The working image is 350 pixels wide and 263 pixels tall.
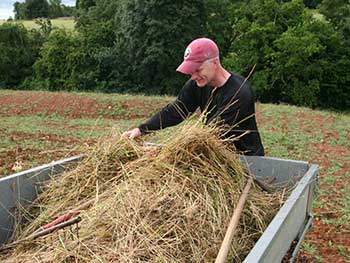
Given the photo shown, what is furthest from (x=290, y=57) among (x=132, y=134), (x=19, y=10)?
(x=19, y=10)

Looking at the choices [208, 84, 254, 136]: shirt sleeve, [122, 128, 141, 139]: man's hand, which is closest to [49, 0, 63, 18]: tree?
[122, 128, 141, 139]: man's hand

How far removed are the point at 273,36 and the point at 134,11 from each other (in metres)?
9.24

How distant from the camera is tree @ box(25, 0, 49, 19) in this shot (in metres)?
53.8

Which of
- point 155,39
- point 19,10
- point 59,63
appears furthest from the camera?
point 19,10

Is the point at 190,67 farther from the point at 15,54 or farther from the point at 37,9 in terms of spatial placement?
the point at 37,9

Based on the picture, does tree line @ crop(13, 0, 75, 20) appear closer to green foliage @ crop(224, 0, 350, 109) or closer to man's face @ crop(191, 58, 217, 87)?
green foliage @ crop(224, 0, 350, 109)

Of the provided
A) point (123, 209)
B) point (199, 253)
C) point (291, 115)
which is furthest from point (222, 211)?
point (291, 115)

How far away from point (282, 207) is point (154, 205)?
0.65 m

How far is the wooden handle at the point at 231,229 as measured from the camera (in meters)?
1.81

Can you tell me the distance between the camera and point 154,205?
209 cm

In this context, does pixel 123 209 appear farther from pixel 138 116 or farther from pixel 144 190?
pixel 138 116

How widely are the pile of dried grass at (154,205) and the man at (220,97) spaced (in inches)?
14.4

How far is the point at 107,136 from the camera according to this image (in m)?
2.86

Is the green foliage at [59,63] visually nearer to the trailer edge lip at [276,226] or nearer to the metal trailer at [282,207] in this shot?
the metal trailer at [282,207]
